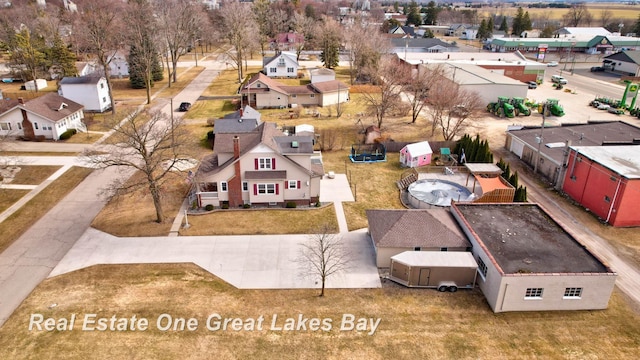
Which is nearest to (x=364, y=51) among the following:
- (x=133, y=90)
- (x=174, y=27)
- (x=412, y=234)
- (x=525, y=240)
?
(x=174, y=27)

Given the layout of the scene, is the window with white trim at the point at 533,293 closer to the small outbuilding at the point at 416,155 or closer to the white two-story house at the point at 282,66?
the small outbuilding at the point at 416,155

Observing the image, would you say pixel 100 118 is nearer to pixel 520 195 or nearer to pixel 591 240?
pixel 520 195

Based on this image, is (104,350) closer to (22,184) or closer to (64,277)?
(64,277)

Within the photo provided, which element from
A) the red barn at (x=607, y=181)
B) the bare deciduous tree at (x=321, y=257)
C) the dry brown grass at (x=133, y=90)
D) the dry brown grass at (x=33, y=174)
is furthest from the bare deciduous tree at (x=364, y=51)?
the dry brown grass at (x=33, y=174)

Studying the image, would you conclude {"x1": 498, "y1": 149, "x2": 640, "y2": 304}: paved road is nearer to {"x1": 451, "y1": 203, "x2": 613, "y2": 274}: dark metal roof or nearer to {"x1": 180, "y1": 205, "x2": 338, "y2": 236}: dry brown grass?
{"x1": 451, "y1": 203, "x2": 613, "y2": 274}: dark metal roof

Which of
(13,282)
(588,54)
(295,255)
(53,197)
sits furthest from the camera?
(588,54)

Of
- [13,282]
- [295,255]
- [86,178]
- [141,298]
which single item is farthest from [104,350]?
[86,178]
